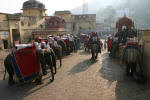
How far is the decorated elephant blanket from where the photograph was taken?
4594 mm

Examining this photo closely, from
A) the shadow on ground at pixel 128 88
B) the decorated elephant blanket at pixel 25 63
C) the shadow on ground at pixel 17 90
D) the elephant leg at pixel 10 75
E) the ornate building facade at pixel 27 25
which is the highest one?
the ornate building facade at pixel 27 25

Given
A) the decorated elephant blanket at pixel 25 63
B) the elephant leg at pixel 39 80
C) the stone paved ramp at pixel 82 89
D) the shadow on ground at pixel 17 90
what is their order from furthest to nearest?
the elephant leg at pixel 39 80 → the decorated elephant blanket at pixel 25 63 → the shadow on ground at pixel 17 90 → the stone paved ramp at pixel 82 89

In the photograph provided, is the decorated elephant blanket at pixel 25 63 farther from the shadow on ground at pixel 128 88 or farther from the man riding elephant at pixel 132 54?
the man riding elephant at pixel 132 54

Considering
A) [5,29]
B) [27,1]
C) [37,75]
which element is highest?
[27,1]

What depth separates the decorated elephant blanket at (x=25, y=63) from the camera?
4.59 m

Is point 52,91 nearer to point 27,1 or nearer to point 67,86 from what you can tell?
point 67,86

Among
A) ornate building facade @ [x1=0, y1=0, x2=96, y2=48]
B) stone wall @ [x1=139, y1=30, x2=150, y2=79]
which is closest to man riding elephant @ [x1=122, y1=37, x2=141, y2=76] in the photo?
stone wall @ [x1=139, y1=30, x2=150, y2=79]

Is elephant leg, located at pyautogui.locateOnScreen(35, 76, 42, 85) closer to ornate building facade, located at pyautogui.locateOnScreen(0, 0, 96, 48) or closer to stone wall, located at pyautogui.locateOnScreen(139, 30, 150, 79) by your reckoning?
stone wall, located at pyautogui.locateOnScreen(139, 30, 150, 79)

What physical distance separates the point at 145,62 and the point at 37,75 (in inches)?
168

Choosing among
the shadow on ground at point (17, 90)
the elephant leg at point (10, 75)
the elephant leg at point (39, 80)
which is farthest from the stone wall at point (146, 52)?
the elephant leg at point (10, 75)

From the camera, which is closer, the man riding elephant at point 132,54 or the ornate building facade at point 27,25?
the man riding elephant at point 132,54

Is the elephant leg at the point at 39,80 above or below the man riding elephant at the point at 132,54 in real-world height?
below

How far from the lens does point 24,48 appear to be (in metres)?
4.64

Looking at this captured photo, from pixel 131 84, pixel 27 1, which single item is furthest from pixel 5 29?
pixel 131 84
